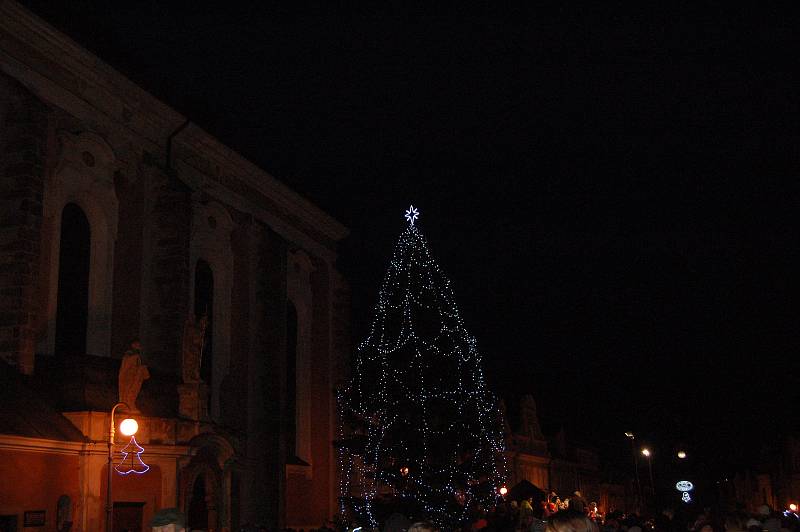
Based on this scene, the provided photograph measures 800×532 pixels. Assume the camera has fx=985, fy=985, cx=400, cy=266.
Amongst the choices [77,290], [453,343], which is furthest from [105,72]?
[453,343]

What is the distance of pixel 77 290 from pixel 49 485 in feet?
20.1

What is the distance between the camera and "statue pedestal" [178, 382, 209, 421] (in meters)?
23.5

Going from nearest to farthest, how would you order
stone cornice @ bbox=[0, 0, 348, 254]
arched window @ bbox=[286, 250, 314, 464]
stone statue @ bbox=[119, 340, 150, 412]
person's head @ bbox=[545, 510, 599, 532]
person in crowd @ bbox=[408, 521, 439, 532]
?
person's head @ bbox=[545, 510, 599, 532], person in crowd @ bbox=[408, 521, 439, 532], stone statue @ bbox=[119, 340, 150, 412], stone cornice @ bbox=[0, 0, 348, 254], arched window @ bbox=[286, 250, 314, 464]

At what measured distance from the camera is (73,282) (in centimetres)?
2447

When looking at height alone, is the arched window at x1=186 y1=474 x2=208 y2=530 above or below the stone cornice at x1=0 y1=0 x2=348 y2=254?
below

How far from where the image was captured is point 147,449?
2181 centimetres

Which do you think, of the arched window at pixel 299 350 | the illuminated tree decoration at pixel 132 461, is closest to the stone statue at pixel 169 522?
the illuminated tree decoration at pixel 132 461

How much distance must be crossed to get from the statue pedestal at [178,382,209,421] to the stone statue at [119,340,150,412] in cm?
185

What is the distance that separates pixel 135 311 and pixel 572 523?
21698 millimetres

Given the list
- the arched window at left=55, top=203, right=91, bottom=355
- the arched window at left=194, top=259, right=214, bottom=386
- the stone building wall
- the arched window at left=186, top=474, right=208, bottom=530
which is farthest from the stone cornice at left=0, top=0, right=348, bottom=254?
the arched window at left=186, top=474, right=208, bottom=530

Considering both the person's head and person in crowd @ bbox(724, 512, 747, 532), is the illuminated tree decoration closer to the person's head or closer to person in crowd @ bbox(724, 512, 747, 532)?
person in crowd @ bbox(724, 512, 747, 532)

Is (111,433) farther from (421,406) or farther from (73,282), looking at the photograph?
(421,406)

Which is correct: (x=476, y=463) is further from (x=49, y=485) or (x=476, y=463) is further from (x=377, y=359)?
(x=49, y=485)

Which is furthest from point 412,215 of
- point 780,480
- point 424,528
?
point 780,480
